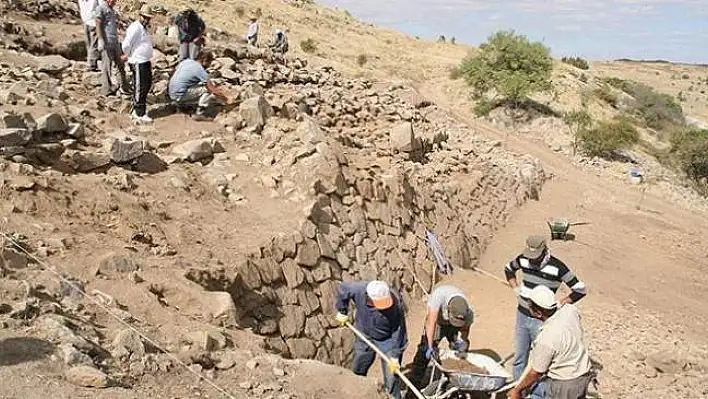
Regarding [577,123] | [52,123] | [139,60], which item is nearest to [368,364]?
[52,123]

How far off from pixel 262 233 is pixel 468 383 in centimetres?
278

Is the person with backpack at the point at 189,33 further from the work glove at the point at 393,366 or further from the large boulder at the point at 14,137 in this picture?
the work glove at the point at 393,366

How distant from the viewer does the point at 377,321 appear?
220 inches

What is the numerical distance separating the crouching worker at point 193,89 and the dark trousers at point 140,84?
1.37ft

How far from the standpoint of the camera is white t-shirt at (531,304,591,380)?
4.34m

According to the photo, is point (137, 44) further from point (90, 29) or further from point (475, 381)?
point (475, 381)

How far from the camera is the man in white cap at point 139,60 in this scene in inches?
322

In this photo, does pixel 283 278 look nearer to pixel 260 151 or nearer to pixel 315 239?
pixel 315 239

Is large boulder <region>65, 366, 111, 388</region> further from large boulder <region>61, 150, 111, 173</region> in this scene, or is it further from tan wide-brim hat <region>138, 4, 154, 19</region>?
tan wide-brim hat <region>138, 4, 154, 19</region>

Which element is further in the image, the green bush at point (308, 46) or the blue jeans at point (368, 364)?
the green bush at point (308, 46)

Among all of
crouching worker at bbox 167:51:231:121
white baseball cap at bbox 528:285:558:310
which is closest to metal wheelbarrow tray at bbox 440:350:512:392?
white baseball cap at bbox 528:285:558:310

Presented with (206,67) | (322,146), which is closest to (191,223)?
(322,146)

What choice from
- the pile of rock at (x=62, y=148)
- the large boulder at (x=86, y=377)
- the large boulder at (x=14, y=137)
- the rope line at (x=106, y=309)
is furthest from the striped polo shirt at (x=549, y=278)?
the large boulder at (x=14, y=137)

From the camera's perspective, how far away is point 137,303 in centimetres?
508
